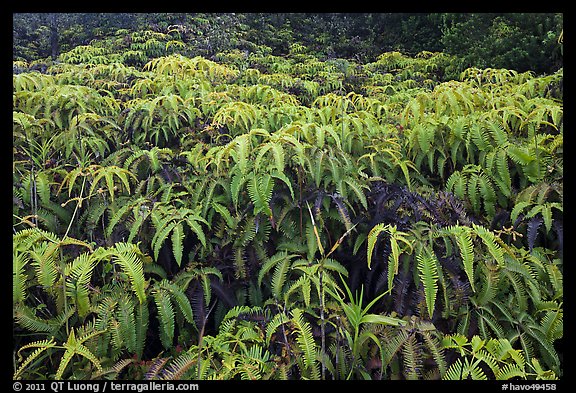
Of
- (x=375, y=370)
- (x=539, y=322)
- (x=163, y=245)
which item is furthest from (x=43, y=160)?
(x=539, y=322)

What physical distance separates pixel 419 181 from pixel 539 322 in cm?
126

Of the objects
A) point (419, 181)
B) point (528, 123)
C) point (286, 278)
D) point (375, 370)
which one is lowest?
point (375, 370)

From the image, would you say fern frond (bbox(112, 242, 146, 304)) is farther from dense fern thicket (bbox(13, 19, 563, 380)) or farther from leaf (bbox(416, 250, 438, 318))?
leaf (bbox(416, 250, 438, 318))

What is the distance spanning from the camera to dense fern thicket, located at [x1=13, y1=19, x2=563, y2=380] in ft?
6.56

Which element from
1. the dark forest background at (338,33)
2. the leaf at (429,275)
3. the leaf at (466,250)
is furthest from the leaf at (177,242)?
the dark forest background at (338,33)

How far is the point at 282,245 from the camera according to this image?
240cm

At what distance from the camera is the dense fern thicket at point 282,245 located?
2.00 meters

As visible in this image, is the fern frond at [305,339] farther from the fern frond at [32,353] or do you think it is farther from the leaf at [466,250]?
the fern frond at [32,353]

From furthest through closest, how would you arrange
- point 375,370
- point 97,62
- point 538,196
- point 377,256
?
point 97,62 → point 538,196 → point 377,256 → point 375,370

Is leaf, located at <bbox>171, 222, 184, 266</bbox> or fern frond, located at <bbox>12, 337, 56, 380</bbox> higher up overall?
leaf, located at <bbox>171, 222, 184, 266</bbox>

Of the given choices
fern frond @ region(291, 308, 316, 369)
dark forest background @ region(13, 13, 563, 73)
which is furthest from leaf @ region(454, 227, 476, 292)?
dark forest background @ region(13, 13, 563, 73)

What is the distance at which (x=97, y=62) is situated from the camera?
644cm

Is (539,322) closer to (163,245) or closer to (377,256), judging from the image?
(377,256)

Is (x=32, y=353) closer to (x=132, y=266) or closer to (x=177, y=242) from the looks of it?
(x=132, y=266)
